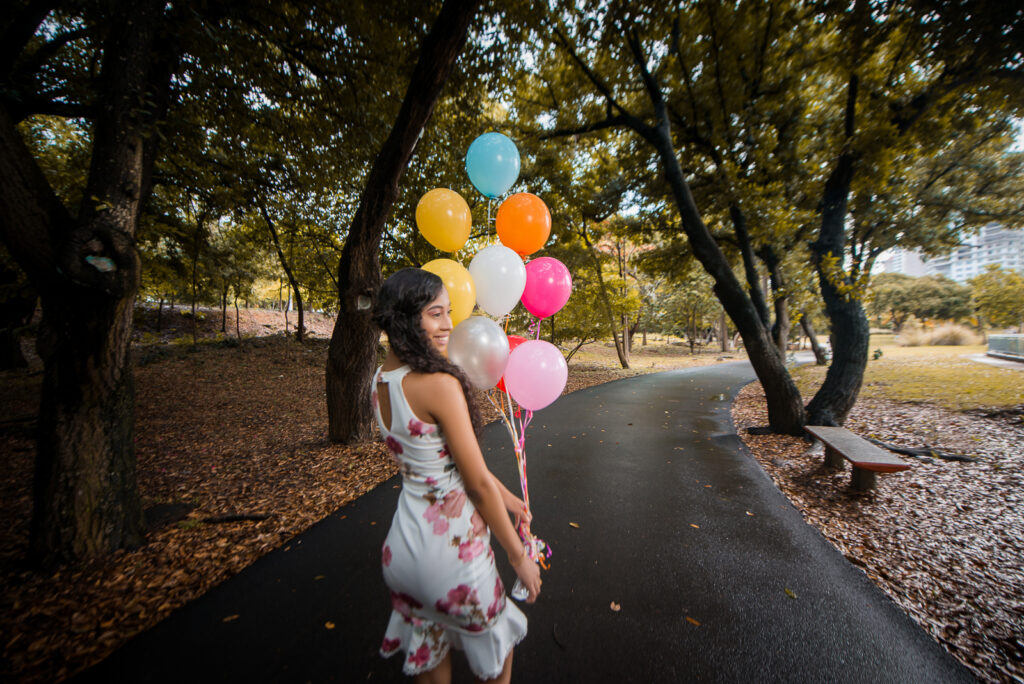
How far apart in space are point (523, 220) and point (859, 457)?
4.23 m

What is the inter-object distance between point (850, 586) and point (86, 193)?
622cm

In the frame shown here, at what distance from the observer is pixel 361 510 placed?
3523mm

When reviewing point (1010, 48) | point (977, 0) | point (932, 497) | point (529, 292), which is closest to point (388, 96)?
point (529, 292)

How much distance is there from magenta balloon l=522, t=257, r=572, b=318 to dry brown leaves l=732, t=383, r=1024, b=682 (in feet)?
10.2

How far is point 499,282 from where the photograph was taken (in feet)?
8.21

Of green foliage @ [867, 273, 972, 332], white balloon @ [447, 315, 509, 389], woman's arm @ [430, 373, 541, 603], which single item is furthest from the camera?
green foliage @ [867, 273, 972, 332]

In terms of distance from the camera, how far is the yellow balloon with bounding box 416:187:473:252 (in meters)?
2.68

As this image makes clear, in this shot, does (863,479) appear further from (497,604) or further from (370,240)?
(370,240)

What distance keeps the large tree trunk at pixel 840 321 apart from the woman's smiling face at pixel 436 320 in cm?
643

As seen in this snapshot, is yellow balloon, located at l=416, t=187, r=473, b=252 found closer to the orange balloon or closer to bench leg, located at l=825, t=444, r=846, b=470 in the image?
the orange balloon

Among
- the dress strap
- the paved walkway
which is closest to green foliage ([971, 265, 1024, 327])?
the paved walkway

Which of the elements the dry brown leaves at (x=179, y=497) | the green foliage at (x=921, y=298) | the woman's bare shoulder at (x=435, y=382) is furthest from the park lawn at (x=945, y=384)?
the green foliage at (x=921, y=298)

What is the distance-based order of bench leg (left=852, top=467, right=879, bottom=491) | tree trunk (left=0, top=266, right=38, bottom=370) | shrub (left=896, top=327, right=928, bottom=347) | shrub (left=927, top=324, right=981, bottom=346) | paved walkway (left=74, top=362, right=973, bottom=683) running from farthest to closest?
shrub (left=896, top=327, right=928, bottom=347), shrub (left=927, top=324, right=981, bottom=346), tree trunk (left=0, top=266, right=38, bottom=370), bench leg (left=852, top=467, right=879, bottom=491), paved walkway (left=74, top=362, right=973, bottom=683)

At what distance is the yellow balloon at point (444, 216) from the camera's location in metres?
2.68
